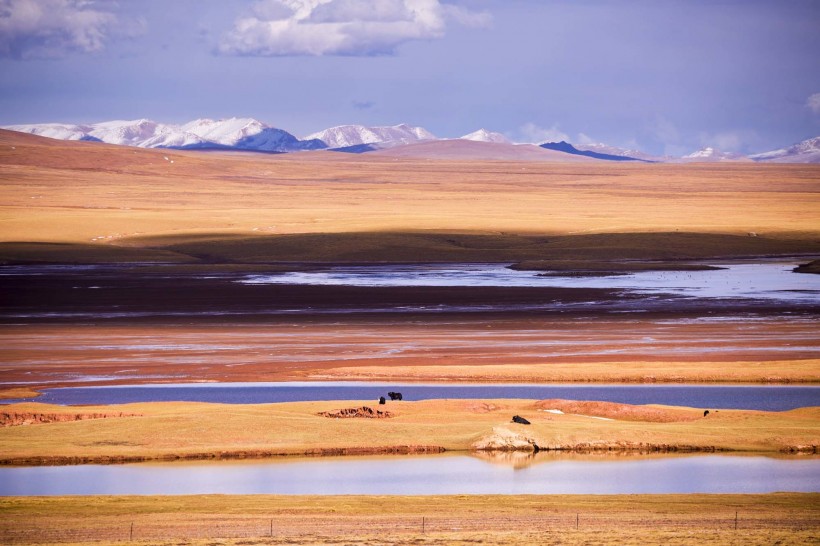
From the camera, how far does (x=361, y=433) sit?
30.3 metres

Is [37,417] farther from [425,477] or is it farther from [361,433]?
[425,477]

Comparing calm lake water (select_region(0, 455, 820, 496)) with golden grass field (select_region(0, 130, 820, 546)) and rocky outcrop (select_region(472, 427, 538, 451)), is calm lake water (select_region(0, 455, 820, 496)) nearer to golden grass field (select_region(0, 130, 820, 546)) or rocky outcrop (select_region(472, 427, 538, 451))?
rocky outcrop (select_region(472, 427, 538, 451))

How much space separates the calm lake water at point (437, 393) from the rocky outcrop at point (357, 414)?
172 inches

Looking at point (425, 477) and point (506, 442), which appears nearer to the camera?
point (425, 477)

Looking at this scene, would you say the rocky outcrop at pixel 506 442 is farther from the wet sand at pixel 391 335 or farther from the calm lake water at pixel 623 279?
the calm lake water at pixel 623 279

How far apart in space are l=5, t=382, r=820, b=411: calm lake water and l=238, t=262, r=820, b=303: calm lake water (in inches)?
1015

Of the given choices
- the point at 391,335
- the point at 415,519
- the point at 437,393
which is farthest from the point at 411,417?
the point at 391,335

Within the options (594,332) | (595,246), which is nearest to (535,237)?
(595,246)

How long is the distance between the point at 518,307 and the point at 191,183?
5387 inches

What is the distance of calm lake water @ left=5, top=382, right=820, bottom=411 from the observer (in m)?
36.2

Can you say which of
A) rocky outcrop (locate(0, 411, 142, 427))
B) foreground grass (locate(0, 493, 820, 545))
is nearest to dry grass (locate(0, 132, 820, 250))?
rocky outcrop (locate(0, 411, 142, 427))

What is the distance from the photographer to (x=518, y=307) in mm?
59594

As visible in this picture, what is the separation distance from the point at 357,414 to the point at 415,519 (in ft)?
35.7

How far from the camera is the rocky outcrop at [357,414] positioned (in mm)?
32125
